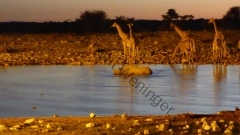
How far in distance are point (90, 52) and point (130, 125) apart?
15862 mm

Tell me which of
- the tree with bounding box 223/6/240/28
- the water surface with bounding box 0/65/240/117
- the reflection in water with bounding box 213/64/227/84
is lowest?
the water surface with bounding box 0/65/240/117

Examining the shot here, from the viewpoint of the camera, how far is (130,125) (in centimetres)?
770

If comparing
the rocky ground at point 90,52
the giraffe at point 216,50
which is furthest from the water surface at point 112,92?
the rocky ground at point 90,52

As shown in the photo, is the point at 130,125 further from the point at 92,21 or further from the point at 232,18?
the point at 232,18

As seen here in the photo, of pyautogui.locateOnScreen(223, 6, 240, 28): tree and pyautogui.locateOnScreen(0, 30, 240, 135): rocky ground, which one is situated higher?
pyautogui.locateOnScreen(223, 6, 240, 28): tree

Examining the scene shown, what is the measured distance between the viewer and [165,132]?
7211mm

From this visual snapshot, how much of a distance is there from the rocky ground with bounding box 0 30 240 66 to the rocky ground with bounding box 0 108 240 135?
12341 mm

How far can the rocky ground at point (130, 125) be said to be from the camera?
7.25 m

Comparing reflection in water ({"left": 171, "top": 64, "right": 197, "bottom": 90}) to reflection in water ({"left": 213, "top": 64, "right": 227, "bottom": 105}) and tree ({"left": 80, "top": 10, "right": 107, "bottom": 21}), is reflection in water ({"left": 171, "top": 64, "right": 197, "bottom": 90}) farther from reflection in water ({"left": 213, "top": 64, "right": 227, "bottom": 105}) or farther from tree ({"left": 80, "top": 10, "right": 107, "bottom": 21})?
tree ({"left": 80, "top": 10, "right": 107, "bottom": 21})

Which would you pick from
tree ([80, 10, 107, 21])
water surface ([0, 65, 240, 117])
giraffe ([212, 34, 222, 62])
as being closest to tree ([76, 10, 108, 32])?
tree ([80, 10, 107, 21])

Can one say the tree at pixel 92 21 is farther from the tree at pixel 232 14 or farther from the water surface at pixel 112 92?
the water surface at pixel 112 92

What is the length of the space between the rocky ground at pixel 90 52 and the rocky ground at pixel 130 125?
40.5 ft

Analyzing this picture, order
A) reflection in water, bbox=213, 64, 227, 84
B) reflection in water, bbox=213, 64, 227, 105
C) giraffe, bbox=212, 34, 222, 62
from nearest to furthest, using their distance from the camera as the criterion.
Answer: reflection in water, bbox=213, 64, 227, 105
reflection in water, bbox=213, 64, 227, 84
giraffe, bbox=212, 34, 222, 62

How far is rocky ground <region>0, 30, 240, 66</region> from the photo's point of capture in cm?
2139
